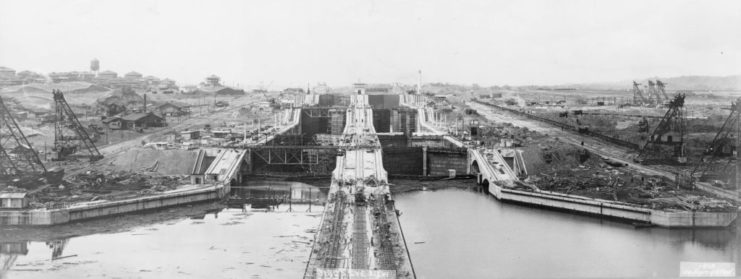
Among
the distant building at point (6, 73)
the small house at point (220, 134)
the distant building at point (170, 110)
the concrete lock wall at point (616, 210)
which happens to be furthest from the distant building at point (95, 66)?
the concrete lock wall at point (616, 210)

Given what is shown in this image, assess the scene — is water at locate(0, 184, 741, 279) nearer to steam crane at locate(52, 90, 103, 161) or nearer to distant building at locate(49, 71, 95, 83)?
steam crane at locate(52, 90, 103, 161)

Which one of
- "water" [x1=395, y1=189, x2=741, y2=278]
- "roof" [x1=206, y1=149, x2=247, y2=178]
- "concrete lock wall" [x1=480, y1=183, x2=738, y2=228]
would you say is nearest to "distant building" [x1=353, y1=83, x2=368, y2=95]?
"roof" [x1=206, y1=149, x2=247, y2=178]

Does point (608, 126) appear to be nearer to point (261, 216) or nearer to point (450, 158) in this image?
point (450, 158)

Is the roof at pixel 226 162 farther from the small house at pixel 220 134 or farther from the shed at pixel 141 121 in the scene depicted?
the shed at pixel 141 121

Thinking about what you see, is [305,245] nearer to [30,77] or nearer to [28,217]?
[28,217]

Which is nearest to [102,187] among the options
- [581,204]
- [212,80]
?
[581,204]
